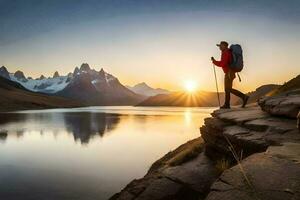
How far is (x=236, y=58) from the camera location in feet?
64.1

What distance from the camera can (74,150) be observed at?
44688 mm

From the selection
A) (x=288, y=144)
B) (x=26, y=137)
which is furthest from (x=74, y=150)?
(x=288, y=144)

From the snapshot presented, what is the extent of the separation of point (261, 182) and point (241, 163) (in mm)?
1635

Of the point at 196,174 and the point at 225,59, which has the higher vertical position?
the point at 225,59

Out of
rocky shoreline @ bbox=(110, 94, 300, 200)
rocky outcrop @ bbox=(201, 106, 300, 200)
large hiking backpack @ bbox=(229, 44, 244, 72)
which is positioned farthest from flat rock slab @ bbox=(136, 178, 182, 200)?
large hiking backpack @ bbox=(229, 44, 244, 72)

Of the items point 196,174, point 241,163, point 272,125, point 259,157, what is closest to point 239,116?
point 272,125

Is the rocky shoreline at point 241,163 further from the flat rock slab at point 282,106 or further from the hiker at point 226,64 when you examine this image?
the hiker at point 226,64

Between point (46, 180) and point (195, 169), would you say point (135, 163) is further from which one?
point (195, 169)

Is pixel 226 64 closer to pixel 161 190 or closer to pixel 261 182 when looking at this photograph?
pixel 161 190

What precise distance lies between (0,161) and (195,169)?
25777mm

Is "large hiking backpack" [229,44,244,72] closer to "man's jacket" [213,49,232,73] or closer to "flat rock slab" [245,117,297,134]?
"man's jacket" [213,49,232,73]

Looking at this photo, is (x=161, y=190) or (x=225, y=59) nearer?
(x=161, y=190)

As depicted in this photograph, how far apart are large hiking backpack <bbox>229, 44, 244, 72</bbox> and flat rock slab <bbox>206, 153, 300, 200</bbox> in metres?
10.5

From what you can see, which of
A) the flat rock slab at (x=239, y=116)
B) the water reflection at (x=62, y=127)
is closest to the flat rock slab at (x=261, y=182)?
the flat rock slab at (x=239, y=116)
